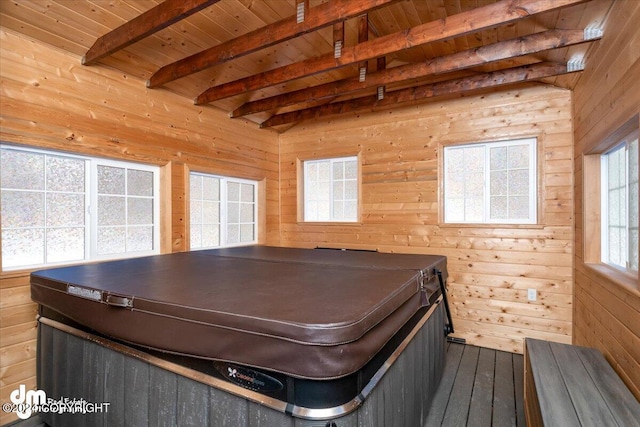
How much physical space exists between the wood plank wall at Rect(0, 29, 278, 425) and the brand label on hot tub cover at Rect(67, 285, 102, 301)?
0.99 meters

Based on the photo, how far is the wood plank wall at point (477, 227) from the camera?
10.3 ft

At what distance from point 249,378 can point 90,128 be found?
2585mm

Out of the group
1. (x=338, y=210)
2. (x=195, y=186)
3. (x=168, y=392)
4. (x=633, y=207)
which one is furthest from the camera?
(x=338, y=210)

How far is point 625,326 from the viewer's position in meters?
1.75

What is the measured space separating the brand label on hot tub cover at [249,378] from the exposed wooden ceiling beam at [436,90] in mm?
3159

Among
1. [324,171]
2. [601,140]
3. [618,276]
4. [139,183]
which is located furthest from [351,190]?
[618,276]

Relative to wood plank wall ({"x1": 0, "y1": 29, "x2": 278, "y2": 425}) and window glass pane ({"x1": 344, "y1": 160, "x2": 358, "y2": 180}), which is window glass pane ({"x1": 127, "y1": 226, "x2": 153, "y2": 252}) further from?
window glass pane ({"x1": 344, "y1": 160, "x2": 358, "y2": 180})

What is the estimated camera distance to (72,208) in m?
2.60

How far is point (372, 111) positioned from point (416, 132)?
2.18ft

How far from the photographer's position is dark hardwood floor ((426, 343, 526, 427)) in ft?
6.91

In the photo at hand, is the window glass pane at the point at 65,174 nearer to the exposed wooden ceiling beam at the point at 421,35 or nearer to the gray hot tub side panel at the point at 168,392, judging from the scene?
the gray hot tub side panel at the point at 168,392

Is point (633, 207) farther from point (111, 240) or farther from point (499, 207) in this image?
point (111, 240)

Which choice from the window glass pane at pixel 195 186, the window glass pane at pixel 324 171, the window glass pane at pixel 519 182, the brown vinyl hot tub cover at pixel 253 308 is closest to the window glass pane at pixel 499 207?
the window glass pane at pixel 519 182

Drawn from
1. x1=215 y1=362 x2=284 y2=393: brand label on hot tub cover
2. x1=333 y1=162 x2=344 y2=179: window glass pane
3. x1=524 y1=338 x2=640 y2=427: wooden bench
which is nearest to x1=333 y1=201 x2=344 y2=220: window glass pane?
x1=333 y1=162 x2=344 y2=179: window glass pane
